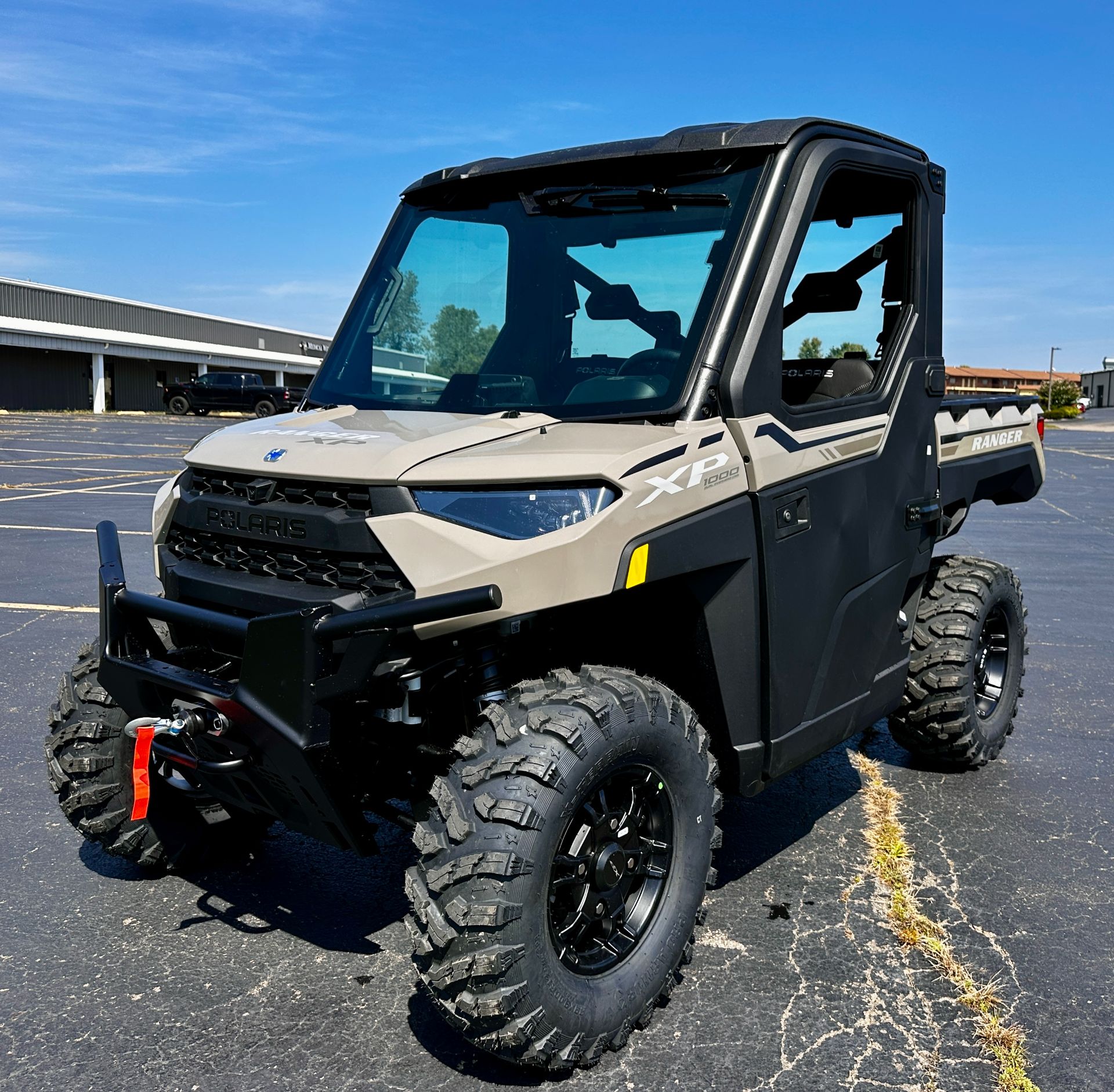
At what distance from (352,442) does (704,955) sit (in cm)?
199

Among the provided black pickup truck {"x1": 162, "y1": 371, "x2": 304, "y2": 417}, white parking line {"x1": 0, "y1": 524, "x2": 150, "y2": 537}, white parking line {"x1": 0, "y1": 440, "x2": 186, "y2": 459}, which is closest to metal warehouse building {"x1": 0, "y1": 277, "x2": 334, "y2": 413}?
black pickup truck {"x1": 162, "y1": 371, "x2": 304, "y2": 417}

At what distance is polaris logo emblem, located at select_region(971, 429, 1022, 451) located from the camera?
5043 mm

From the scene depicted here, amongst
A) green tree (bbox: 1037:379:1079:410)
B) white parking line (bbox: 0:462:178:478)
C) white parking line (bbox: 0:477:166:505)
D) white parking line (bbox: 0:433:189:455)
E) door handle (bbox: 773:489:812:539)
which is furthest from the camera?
green tree (bbox: 1037:379:1079:410)

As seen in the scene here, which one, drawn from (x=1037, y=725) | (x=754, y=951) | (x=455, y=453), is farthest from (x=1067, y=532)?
(x=455, y=453)

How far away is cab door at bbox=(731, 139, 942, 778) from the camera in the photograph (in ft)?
11.3

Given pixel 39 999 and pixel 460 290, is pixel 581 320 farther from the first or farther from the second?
pixel 39 999

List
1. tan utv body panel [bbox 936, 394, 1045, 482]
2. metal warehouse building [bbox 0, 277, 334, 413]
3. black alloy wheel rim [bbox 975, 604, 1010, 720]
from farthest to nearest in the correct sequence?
metal warehouse building [bbox 0, 277, 334, 413]
black alloy wheel rim [bbox 975, 604, 1010, 720]
tan utv body panel [bbox 936, 394, 1045, 482]

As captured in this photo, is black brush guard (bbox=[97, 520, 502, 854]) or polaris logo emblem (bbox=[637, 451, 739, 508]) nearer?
black brush guard (bbox=[97, 520, 502, 854])

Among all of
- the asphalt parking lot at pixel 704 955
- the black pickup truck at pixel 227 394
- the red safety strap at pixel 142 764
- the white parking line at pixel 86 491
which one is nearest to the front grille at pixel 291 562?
the red safety strap at pixel 142 764

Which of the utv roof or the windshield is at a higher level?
the utv roof

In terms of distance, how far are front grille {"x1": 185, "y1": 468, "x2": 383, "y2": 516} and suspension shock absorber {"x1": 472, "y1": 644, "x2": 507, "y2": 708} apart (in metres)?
0.52

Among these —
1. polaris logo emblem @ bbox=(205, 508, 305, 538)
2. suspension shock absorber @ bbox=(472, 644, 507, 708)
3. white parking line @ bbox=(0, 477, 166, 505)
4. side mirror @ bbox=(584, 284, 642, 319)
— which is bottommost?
white parking line @ bbox=(0, 477, 166, 505)

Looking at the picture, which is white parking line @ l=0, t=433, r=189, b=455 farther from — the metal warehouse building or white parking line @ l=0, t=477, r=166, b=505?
the metal warehouse building

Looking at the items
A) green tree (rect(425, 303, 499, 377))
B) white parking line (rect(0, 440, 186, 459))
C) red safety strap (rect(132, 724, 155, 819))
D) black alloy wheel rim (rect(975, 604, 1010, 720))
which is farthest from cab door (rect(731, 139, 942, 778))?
white parking line (rect(0, 440, 186, 459))
